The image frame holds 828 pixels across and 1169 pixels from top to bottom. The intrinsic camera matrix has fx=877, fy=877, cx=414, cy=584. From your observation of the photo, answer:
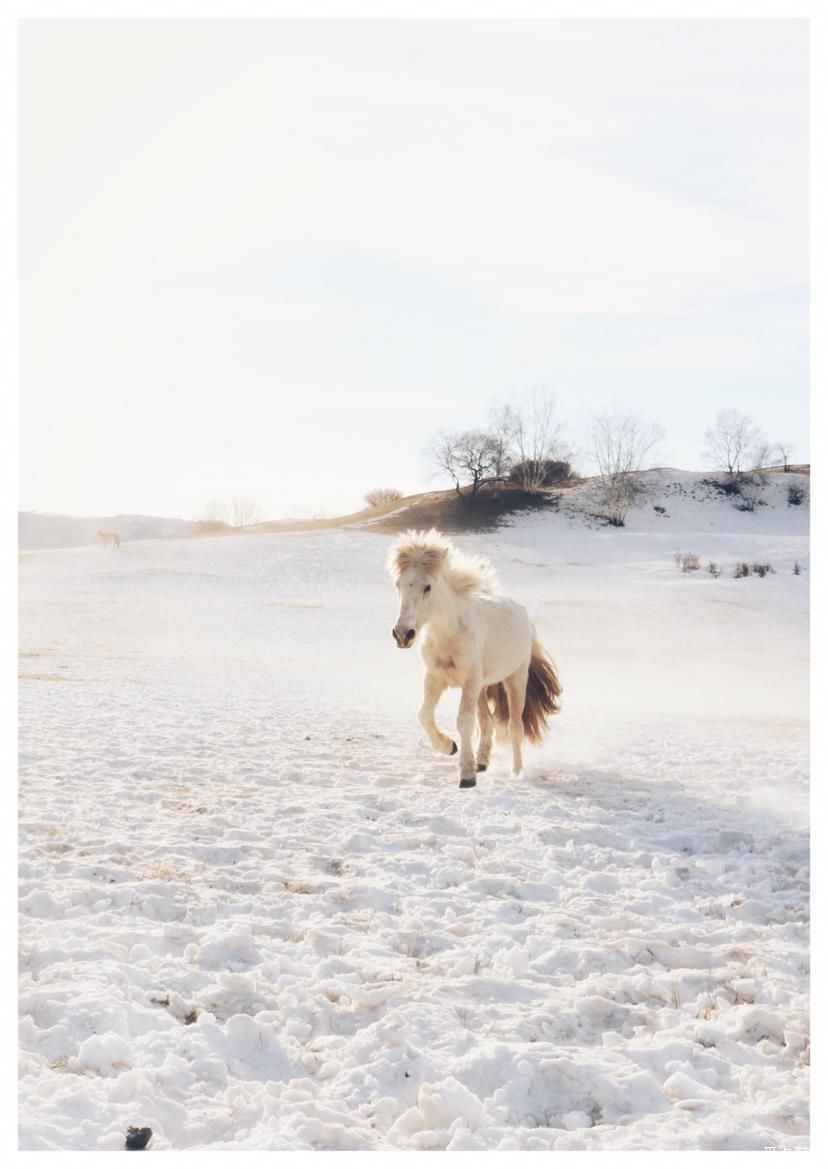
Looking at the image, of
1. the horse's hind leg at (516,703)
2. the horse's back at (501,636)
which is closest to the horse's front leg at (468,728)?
the horse's back at (501,636)

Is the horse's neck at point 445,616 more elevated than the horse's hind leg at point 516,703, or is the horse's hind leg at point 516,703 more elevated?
the horse's neck at point 445,616

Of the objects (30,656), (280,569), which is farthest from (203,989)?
(280,569)

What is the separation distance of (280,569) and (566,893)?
3019cm

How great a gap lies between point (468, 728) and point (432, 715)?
331 mm

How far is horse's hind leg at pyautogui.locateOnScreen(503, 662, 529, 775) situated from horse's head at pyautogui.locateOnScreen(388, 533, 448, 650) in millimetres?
1744

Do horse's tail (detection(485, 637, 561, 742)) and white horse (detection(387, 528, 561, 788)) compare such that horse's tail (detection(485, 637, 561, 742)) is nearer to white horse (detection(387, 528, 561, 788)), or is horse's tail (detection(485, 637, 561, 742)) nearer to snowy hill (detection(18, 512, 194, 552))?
white horse (detection(387, 528, 561, 788))

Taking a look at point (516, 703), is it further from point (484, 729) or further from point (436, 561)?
point (436, 561)

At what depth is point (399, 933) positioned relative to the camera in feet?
13.9

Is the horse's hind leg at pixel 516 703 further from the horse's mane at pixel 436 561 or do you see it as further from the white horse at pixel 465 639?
the horse's mane at pixel 436 561

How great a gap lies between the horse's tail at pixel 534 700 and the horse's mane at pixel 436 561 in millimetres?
1273

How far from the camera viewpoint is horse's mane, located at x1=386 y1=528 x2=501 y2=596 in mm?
7383

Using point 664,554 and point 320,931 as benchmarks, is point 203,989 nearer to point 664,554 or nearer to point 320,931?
point 320,931

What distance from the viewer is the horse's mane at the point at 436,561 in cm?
738

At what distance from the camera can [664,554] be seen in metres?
36.9
